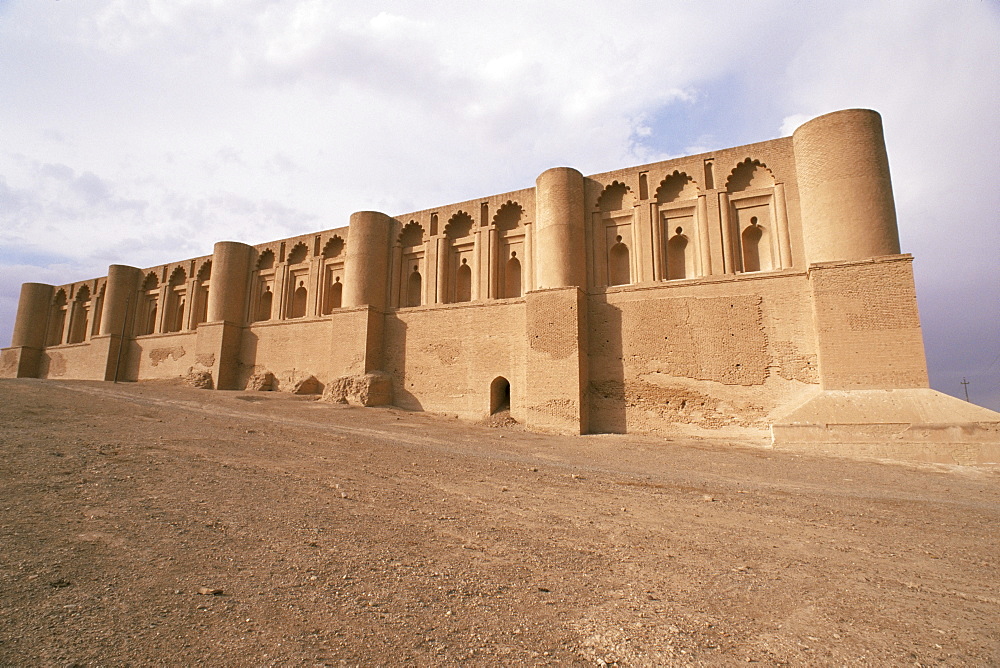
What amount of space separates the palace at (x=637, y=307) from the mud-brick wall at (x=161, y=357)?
56 centimetres

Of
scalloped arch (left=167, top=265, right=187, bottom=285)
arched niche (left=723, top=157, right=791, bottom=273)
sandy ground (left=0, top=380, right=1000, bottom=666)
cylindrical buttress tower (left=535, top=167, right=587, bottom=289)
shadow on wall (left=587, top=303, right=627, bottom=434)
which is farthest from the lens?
scalloped arch (left=167, top=265, right=187, bottom=285)

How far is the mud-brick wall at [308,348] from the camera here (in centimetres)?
1891

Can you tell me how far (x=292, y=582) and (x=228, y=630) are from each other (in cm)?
63

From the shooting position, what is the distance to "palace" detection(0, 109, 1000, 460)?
1205 cm

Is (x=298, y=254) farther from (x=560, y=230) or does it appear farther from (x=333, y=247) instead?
(x=560, y=230)

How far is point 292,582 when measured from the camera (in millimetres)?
3131

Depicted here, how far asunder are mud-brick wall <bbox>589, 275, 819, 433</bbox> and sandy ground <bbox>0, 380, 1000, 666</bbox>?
5.84 metres

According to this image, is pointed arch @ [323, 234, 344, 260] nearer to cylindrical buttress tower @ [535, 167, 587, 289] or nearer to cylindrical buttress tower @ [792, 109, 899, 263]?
cylindrical buttress tower @ [535, 167, 587, 289]

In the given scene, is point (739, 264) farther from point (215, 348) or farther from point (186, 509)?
point (215, 348)

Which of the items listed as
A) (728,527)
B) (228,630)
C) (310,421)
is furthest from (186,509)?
(310,421)

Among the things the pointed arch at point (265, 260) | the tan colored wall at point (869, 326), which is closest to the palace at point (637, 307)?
the tan colored wall at point (869, 326)

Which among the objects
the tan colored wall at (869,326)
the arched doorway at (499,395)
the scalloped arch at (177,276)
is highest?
the scalloped arch at (177,276)

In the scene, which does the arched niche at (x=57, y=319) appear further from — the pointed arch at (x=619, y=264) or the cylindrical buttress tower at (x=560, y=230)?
the pointed arch at (x=619, y=264)

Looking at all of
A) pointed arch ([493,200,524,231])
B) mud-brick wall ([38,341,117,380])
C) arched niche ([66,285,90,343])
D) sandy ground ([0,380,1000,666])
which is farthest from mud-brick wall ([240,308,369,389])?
arched niche ([66,285,90,343])
